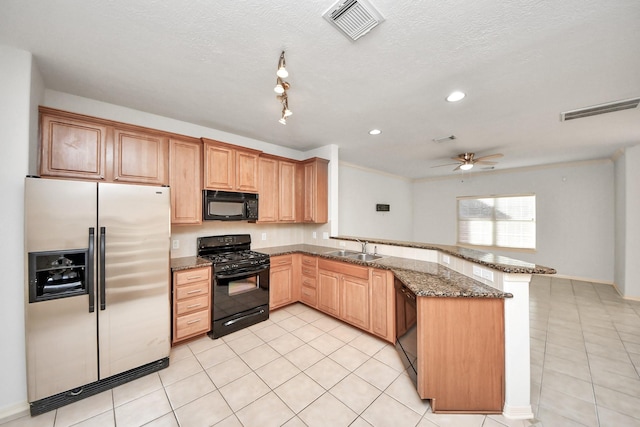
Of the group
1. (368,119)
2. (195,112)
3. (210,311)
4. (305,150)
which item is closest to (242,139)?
(195,112)

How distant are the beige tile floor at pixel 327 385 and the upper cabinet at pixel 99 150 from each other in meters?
1.98

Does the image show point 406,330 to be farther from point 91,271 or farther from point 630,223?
point 630,223

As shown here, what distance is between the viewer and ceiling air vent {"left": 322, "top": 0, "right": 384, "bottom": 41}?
133 centimetres

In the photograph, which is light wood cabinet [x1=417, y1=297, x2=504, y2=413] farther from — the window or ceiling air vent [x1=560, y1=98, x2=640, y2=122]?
the window

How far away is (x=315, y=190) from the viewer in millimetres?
3934

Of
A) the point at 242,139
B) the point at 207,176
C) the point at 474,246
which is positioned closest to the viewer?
the point at 207,176

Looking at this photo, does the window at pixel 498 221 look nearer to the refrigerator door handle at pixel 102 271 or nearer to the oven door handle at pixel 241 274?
the oven door handle at pixel 241 274

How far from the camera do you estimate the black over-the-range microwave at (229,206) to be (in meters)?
2.99

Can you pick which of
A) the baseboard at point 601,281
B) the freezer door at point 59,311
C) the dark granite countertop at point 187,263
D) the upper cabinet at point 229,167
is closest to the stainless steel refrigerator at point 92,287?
the freezer door at point 59,311

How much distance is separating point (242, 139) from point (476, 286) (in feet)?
11.7

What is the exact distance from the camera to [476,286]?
6.17 feet

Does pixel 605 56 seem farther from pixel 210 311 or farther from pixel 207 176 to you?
pixel 210 311

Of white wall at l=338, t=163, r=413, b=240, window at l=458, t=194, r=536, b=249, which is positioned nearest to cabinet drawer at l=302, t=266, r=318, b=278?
white wall at l=338, t=163, r=413, b=240

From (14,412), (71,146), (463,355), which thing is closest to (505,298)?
(463,355)
